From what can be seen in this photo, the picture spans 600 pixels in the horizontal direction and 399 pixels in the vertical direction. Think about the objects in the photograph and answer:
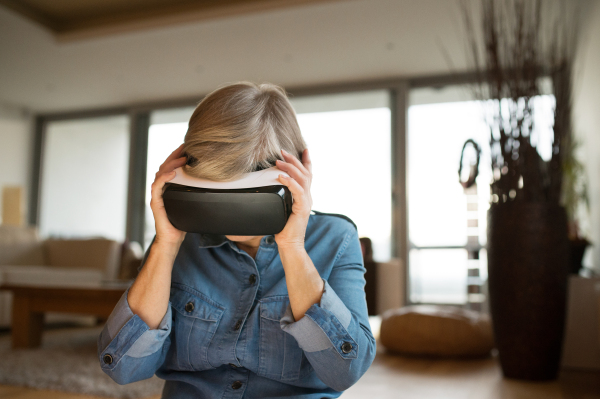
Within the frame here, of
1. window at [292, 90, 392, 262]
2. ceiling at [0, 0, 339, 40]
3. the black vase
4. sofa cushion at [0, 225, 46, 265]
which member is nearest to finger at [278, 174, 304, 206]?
the black vase

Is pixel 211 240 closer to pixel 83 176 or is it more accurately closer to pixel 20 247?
pixel 20 247

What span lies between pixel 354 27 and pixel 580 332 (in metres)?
3.20

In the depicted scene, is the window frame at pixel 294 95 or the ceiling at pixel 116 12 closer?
the ceiling at pixel 116 12

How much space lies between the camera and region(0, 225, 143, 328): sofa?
4258 mm

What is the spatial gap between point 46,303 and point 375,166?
157 inches

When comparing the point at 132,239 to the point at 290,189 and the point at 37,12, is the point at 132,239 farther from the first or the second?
the point at 290,189

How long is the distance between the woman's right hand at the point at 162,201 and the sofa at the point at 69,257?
3.68 m

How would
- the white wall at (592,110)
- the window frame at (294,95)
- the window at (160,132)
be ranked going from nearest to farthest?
the white wall at (592,110) → the window frame at (294,95) → the window at (160,132)

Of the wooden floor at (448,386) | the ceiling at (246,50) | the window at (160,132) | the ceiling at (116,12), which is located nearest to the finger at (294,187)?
the wooden floor at (448,386)

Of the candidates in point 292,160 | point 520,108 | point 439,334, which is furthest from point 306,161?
point 439,334

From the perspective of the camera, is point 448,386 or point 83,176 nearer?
point 448,386

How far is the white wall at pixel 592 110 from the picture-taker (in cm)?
359

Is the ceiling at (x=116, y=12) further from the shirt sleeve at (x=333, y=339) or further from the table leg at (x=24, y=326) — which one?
the shirt sleeve at (x=333, y=339)

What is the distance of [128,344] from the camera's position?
0.74 meters
